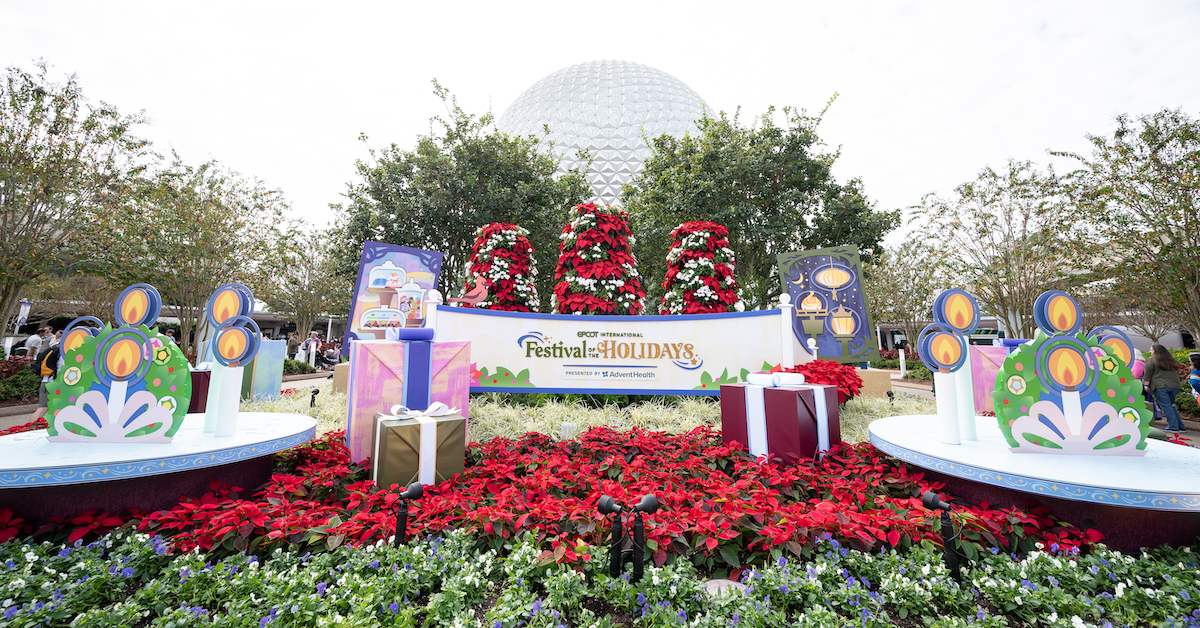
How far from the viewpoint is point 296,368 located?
1880 centimetres

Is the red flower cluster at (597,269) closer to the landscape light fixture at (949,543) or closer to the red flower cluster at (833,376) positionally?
the red flower cluster at (833,376)

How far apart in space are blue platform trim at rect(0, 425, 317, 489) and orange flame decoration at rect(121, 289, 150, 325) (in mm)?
1577

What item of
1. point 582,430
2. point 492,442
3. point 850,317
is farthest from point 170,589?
point 850,317

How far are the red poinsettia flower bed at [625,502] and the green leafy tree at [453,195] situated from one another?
38.7 feet

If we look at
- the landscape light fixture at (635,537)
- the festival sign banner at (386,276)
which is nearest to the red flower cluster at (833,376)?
the landscape light fixture at (635,537)

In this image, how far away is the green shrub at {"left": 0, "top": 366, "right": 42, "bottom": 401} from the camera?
1023 centimetres

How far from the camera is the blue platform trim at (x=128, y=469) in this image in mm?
2926

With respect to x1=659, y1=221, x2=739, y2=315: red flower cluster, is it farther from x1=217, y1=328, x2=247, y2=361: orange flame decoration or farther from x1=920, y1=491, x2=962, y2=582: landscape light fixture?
x1=217, y1=328, x2=247, y2=361: orange flame decoration

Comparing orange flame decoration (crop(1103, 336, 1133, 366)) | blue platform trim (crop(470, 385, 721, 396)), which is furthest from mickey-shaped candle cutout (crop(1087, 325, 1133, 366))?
blue platform trim (crop(470, 385, 721, 396))

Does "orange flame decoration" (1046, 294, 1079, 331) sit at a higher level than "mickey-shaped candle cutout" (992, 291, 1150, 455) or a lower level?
higher

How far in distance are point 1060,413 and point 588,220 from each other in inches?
262

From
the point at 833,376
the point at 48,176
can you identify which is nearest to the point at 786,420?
the point at 833,376

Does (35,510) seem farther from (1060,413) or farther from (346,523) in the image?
(1060,413)

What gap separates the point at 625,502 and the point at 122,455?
146 inches
